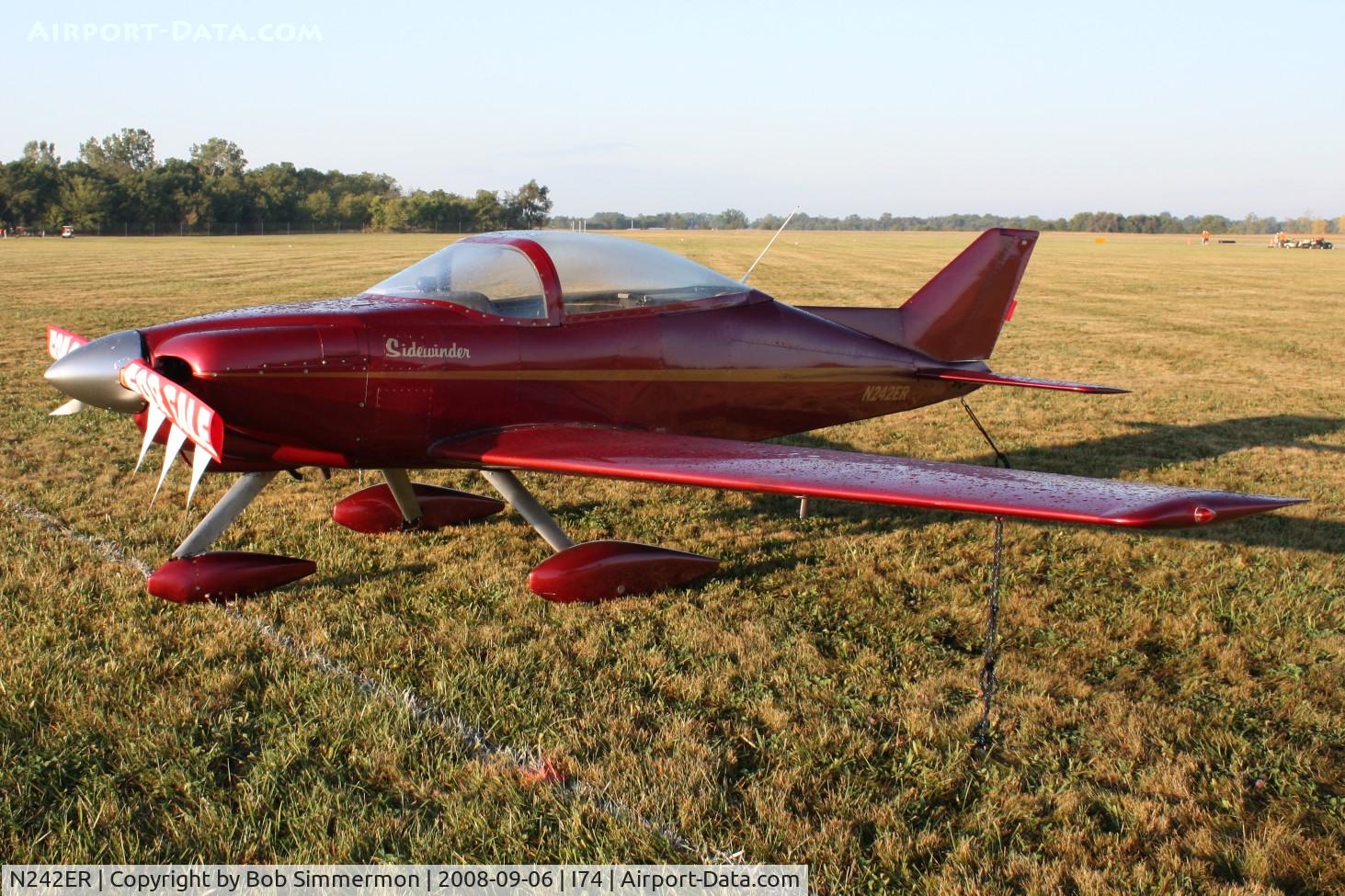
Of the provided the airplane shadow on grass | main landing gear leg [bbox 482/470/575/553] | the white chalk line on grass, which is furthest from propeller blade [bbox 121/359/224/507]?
the airplane shadow on grass

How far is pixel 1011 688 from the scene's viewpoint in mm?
4188

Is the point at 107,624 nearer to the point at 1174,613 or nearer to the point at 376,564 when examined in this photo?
the point at 376,564

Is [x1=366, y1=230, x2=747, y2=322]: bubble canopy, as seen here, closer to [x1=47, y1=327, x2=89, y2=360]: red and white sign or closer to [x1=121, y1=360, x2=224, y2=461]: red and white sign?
[x1=121, y1=360, x2=224, y2=461]: red and white sign

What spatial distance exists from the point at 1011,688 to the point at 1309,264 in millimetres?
64065

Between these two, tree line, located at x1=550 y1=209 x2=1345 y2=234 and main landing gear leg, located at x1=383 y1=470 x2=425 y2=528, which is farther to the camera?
tree line, located at x1=550 y1=209 x2=1345 y2=234

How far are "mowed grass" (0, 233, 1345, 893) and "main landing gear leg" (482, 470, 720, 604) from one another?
109mm

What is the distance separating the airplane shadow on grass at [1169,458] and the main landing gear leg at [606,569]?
66.8 inches

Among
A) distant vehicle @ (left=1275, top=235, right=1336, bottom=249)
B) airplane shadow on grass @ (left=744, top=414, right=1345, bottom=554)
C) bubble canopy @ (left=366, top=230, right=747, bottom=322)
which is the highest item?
distant vehicle @ (left=1275, top=235, right=1336, bottom=249)

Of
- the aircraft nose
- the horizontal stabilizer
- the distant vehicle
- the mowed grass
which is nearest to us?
the mowed grass

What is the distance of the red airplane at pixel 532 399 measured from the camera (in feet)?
14.3

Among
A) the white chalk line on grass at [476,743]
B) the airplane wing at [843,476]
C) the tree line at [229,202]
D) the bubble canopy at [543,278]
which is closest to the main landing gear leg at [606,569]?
the airplane wing at [843,476]

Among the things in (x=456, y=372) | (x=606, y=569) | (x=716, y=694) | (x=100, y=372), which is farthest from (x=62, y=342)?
(x=716, y=694)

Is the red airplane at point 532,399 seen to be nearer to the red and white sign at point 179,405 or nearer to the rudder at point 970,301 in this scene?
the red and white sign at point 179,405

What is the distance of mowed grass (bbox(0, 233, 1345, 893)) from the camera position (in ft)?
10.0
